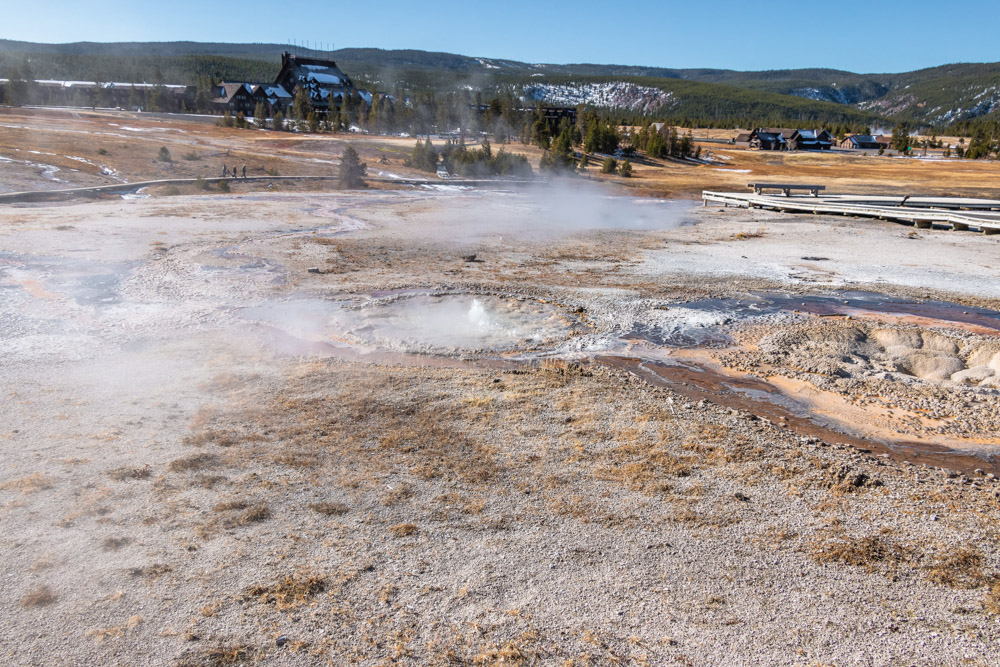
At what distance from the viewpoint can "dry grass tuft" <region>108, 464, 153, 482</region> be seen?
20.3ft

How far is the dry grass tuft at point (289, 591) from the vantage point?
15.2 feet

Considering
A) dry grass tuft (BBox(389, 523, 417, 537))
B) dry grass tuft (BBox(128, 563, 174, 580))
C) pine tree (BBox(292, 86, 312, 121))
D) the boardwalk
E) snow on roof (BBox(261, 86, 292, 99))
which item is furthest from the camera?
snow on roof (BBox(261, 86, 292, 99))

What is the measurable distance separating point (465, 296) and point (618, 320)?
10.5 feet

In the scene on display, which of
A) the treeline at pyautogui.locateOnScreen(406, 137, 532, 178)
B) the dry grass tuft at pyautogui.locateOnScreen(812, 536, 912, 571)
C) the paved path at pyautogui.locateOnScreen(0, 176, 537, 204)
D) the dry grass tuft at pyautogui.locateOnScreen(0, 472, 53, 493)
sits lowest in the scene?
the dry grass tuft at pyautogui.locateOnScreen(0, 472, 53, 493)

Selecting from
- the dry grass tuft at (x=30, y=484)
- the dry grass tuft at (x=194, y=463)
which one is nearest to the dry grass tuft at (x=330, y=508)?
the dry grass tuft at (x=194, y=463)

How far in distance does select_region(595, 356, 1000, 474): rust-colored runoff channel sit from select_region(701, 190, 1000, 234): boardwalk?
19.5 meters

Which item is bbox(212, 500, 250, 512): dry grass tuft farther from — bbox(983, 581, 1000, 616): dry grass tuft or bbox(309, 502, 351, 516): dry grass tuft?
bbox(983, 581, 1000, 616): dry grass tuft

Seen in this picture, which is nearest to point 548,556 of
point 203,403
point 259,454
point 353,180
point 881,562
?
point 881,562

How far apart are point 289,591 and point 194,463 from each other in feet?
7.84

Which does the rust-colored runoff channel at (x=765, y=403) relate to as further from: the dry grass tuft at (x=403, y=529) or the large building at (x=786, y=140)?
the large building at (x=786, y=140)

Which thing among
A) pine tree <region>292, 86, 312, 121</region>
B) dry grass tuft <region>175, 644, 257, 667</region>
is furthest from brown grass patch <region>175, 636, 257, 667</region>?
pine tree <region>292, 86, 312, 121</region>

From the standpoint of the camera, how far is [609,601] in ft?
15.5

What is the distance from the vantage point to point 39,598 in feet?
15.0

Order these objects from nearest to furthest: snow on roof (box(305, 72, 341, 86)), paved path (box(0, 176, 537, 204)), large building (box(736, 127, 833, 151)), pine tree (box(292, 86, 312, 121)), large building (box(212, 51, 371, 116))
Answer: paved path (box(0, 176, 537, 204))
pine tree (box(292, 86, 312, 121))
large building (box(212, 51, 371, 116))
large building (box(736, 127, 833, 151))
snow on roof (box(305, 72, 341, 86))
